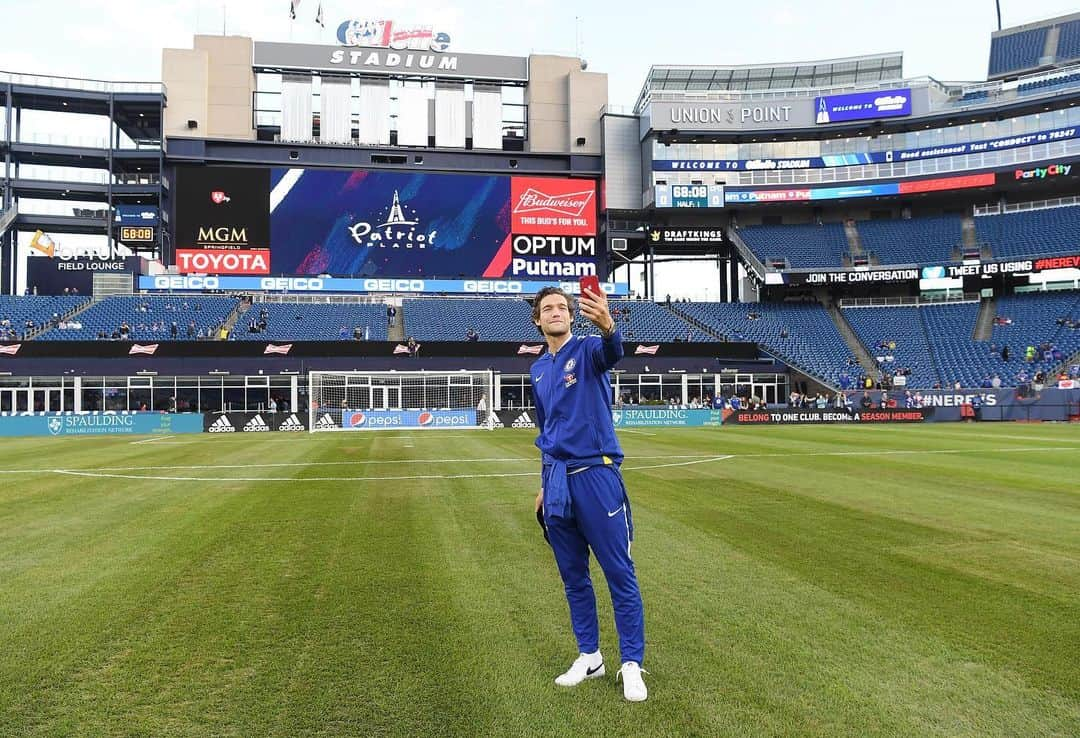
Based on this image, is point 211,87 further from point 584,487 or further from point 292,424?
point 584,487

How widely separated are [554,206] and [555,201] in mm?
389

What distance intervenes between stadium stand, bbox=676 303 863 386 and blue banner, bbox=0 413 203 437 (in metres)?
35.3

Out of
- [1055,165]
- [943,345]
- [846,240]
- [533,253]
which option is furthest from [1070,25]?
[533,253]

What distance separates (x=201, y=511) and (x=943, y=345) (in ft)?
167

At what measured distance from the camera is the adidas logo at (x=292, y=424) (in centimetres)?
3675

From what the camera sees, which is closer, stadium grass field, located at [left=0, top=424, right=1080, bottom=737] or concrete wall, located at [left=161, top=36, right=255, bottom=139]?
stadium grass field, located at [left=0, top=424, right=1080, bottom=737]

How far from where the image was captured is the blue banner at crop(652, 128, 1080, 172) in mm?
53906

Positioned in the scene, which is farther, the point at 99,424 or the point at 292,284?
the point at 292,284

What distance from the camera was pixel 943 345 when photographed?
1956 inches

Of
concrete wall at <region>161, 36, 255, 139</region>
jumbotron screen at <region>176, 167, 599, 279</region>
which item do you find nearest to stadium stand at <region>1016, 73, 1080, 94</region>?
jumbotron screen at <region>176, 167, 599, 279</region>

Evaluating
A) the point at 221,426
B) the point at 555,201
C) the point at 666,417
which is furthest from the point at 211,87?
the point at 666,417

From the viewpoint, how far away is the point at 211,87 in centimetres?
5253

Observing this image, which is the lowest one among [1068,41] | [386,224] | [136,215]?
[386,224]

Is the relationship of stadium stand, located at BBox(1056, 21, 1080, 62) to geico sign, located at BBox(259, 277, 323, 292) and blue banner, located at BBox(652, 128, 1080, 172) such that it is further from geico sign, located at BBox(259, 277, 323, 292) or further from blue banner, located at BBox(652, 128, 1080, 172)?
geico sign, located at BBox(259, 277, 323, 292)
